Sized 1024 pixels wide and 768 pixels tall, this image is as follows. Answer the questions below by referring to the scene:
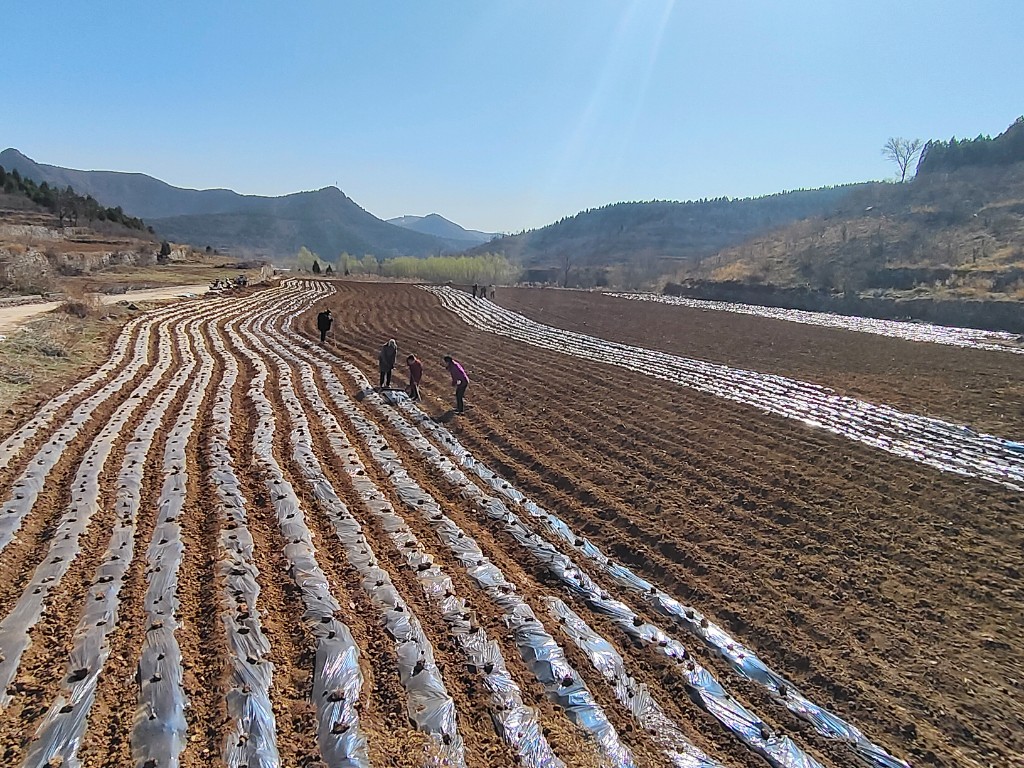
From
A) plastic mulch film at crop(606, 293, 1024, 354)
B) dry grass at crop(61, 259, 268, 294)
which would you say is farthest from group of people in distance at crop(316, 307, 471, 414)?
dry grass at crop(61, 259, 268, 294)

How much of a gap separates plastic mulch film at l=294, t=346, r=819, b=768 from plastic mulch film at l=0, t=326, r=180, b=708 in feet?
13.7

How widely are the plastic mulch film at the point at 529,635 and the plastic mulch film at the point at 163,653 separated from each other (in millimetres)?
2368

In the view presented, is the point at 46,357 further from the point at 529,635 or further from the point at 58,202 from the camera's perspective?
the point at 58,202

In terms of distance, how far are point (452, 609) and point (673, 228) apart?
7075 inches

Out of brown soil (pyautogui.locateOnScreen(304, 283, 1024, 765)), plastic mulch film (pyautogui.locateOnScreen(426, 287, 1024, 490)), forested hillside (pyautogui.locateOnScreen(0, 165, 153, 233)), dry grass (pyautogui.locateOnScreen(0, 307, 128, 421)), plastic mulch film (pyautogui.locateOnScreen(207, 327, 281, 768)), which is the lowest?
dry grass (pyautogui.locateOnScreen(0, 307, 128, 421))

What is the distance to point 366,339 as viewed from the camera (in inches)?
842

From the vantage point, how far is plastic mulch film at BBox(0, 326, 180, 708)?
3988mm

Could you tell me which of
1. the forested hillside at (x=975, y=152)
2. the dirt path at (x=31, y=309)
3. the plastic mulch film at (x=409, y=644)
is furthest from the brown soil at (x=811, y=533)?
the forested hillside at (x=975, y=152)

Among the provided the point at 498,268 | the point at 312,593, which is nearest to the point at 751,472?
the point at 312,593

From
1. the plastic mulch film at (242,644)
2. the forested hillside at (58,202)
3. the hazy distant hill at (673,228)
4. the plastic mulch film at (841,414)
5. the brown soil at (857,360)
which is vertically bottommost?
the plastic mulch film at (242,644)

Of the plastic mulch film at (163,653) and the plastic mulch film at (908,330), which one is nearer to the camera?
the plastic mulch film at (163,653)

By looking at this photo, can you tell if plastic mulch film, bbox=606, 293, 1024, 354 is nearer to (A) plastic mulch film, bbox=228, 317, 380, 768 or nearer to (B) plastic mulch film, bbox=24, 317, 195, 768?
(A) plastic mulch film, bbox=228, 317, 380, 768

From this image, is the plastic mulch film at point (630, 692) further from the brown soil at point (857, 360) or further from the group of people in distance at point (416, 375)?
the brown soil at point (857, 360)

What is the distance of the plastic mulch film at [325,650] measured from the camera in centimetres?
346
